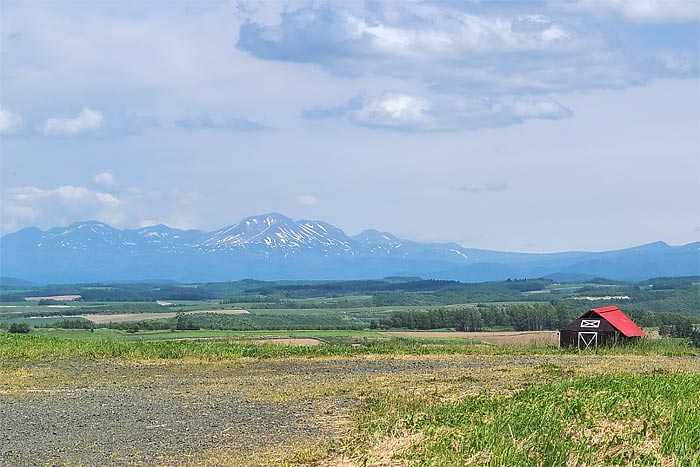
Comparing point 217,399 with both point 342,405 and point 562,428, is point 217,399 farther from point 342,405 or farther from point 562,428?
point 562,428

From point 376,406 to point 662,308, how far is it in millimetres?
102065

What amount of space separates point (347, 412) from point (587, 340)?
2203cm

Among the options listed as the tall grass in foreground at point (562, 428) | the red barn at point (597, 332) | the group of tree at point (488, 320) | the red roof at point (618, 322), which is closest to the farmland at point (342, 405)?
the tall grass in foreground at point (562, 428)

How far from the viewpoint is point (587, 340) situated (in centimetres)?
3653

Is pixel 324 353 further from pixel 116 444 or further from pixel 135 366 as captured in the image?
pixel 116 444

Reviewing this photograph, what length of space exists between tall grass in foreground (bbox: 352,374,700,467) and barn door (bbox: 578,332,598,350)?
73.3ft

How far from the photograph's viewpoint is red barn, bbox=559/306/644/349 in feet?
118

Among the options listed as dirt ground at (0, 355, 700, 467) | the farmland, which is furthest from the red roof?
dirt ground at (0, 355, 700, 467)

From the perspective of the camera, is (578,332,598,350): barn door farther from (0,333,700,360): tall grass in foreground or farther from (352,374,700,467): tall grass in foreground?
(352,374,700,467): tall grass in foreground

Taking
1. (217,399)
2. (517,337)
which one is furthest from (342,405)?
(517,337)

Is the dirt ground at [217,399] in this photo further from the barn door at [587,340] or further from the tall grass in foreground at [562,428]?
the barn door at [587,340]

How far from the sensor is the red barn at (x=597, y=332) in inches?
1421

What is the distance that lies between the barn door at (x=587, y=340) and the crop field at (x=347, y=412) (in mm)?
6298

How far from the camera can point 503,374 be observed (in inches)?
933
